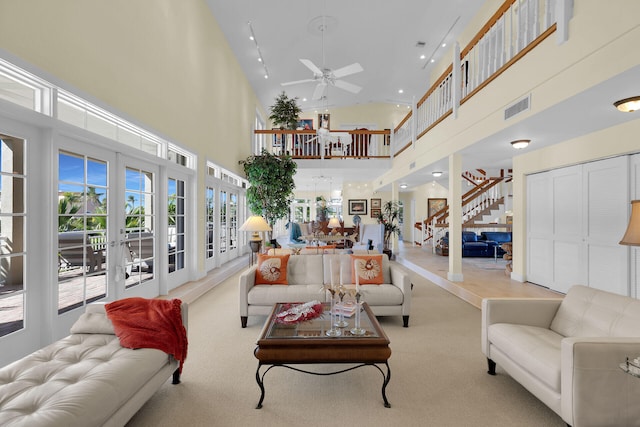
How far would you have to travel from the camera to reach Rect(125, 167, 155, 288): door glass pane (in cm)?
381

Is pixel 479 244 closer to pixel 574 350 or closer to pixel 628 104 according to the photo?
pixel 628 104

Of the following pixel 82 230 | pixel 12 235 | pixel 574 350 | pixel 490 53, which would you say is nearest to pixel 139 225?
pixel 82 230

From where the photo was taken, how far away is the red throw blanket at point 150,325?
2076 mm

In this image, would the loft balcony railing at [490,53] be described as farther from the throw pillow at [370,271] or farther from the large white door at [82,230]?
the large white door at [82,230]

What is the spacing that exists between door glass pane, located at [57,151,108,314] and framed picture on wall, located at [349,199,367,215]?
11.0 metres

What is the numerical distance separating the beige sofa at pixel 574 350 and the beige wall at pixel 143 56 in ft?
13.2

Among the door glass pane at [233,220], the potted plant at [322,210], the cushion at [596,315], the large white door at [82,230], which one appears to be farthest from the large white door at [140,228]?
the potted plant at [322,210]

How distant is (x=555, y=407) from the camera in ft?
6.05

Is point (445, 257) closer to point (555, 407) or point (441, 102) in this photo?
point (441, 102)

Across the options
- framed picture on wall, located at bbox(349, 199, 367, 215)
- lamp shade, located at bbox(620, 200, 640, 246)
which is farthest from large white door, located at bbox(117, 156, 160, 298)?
framed picture on wall, located at bbox(349, 199, 367, 215)

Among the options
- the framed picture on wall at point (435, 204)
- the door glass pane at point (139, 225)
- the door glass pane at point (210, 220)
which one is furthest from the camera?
the framed picture on wall at point (435, 204)

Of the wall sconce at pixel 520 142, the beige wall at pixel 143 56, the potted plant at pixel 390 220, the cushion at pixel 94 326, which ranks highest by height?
the beige wall at pixel 143 56

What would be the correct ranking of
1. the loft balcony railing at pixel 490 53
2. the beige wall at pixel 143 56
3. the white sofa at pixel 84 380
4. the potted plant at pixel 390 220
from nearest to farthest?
the white sofa at pixel 84 380
the beige wall at pixel 143 56
the loft balcony railing at pixel 490 53
the potted plant at pixel 390 220

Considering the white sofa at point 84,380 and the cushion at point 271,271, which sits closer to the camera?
the white sofa at point 84,380
